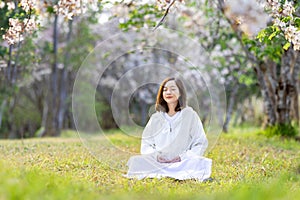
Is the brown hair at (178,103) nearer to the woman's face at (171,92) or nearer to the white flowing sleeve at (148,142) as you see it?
the woman's face at (171,92)

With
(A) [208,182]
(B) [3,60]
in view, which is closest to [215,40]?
(B) [3,60]

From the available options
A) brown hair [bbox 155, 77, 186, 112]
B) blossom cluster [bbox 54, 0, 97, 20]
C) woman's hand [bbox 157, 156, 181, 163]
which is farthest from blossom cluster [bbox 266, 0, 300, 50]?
blossom cluster [bbox 54, 0, 97, 20]

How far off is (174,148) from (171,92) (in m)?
0.64

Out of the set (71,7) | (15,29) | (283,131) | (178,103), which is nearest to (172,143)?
(178,103)

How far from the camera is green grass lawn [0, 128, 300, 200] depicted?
11.8ft

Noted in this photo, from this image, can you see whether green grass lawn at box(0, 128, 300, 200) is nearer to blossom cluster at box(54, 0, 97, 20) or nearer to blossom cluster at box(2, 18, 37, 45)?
blossom cluster at box(2, 18, 37, 45)

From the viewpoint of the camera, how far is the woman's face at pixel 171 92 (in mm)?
5871

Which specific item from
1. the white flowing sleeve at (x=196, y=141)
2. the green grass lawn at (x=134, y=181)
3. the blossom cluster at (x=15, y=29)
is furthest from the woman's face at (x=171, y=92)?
the blossom cluster at (x=15, y=29)

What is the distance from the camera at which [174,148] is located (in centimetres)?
→ 567

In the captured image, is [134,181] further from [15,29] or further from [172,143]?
[15,29]

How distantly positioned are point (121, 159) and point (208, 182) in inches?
67.1

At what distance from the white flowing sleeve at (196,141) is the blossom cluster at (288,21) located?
132 cm

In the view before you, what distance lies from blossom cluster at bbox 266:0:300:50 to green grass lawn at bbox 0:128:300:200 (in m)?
1.37

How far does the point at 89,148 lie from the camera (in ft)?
23.8
